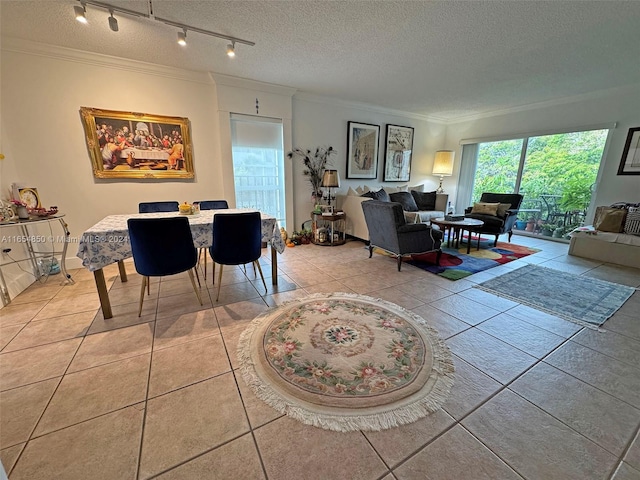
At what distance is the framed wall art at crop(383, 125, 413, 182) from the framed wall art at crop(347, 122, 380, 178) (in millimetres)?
320

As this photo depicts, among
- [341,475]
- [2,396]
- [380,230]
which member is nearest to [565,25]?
[380,230]

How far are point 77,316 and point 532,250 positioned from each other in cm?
597

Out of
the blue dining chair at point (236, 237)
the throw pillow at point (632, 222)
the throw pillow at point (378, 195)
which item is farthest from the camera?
the throw pillow at point (378, 195)

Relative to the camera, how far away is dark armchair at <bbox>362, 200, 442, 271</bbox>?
3.22 metres

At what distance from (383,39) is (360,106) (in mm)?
2498

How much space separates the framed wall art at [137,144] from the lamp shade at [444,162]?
5.32m

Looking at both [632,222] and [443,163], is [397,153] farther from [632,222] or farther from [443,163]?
[632,222]

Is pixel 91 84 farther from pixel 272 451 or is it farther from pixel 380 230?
pixel 272 451

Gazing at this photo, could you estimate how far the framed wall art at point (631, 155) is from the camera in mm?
3895

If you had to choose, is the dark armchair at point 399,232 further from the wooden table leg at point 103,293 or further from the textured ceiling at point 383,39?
the wooden table leg at point 103,293

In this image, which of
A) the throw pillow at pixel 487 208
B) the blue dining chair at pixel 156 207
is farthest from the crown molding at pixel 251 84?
the throw pillow at pixel 487 208

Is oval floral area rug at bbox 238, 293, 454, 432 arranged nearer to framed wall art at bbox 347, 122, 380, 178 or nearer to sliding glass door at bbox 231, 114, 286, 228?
sliding glass door at bbox 231, 114, 286, 228

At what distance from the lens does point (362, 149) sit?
5.37 meters

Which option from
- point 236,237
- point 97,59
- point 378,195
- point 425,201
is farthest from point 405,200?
point 97,59
